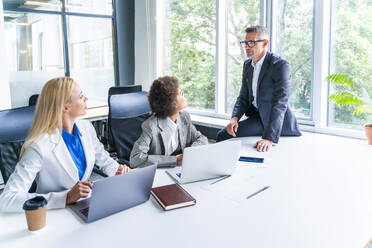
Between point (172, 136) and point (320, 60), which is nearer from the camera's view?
point (172, 136)

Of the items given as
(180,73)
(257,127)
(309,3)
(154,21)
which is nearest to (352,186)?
(257,127)

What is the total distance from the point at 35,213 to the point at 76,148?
0.62 m

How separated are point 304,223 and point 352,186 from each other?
0.53 metres

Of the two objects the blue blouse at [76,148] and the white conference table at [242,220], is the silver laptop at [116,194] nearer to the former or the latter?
the white conference table at [242,220]

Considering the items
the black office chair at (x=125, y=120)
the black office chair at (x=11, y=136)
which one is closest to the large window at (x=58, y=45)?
the black office chair at (x=125, y=120)

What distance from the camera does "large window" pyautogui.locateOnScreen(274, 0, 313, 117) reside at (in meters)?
3.25

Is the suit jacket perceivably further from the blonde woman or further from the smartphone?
the blonde woman

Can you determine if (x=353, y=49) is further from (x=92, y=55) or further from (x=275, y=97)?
(x=92, y=55)

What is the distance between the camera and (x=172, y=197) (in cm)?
137

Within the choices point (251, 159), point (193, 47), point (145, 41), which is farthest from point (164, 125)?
point (145, 41)

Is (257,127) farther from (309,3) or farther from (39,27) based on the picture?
(39,27)

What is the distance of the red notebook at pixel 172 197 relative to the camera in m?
1.32

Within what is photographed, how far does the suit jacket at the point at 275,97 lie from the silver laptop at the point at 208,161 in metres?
0.84

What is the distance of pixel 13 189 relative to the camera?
4.40 ft
